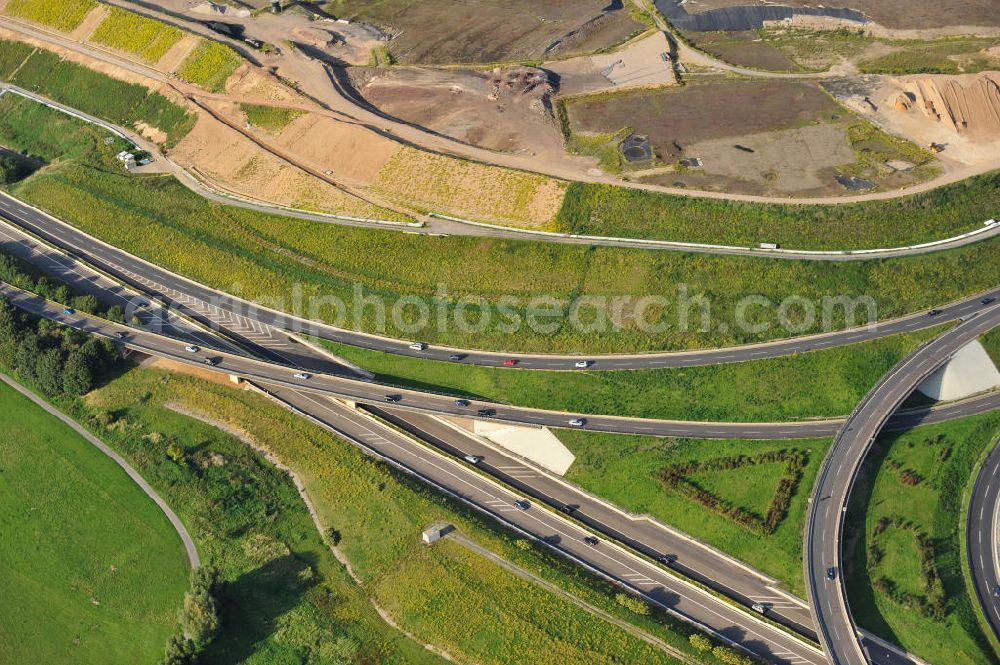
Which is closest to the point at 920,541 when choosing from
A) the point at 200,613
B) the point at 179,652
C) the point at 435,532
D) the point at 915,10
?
the point at 435,532

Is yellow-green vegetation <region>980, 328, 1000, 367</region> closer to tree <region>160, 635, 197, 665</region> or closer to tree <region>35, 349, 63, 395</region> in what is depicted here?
tree <region>160, 635, 197, 665</region>

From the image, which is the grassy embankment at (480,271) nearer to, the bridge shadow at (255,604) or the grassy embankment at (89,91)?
the grassy embankment at (89,91)

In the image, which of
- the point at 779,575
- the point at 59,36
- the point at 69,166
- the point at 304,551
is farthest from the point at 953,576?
the point at 59,36

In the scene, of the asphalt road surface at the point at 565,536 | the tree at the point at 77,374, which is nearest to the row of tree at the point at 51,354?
the tree at the point at 77,374

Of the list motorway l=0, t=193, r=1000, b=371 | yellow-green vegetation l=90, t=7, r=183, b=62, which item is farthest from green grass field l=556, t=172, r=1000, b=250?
yellow-green vegetation l=90, t=7, r=183, b=62

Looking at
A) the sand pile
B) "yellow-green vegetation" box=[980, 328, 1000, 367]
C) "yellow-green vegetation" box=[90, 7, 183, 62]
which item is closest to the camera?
"yellow-green vegetation" box=[980, 328, 1000, 367]
